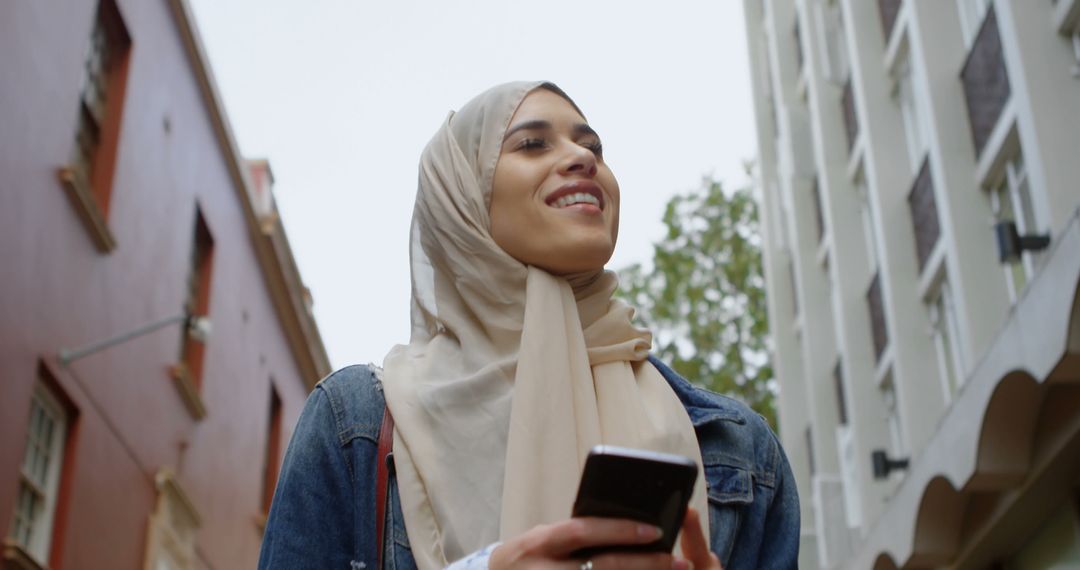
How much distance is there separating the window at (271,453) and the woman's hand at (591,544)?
20466 mm

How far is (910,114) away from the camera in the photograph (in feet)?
60.8

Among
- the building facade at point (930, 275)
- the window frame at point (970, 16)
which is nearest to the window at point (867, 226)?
the building facade at point (930, 275)

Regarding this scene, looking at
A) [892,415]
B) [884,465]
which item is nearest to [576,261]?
[884,465]

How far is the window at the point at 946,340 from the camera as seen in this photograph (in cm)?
1633

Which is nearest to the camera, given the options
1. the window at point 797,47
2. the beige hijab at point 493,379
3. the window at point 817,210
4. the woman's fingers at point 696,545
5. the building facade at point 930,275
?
the woman's fingers at point 696,545

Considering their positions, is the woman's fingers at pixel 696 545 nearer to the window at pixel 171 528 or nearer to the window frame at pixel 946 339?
the window at pixel 171 528

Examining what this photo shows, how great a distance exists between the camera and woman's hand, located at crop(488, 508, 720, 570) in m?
1.89

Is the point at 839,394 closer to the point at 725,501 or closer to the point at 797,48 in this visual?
the point at 797,48

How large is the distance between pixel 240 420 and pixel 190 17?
5971 millimetres

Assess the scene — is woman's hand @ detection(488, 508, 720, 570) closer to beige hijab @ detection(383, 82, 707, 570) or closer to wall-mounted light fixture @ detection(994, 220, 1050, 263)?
beige hijab @ detection(383, 82, 707, 570)

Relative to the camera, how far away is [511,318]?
103 inches

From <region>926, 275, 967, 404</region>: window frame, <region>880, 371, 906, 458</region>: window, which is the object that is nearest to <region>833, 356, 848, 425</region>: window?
<region>880, 371, 906, 458</region>: window

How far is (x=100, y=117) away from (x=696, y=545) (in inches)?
510

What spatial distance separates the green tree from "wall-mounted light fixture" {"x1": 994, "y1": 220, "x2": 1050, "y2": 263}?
15745 millimetres
